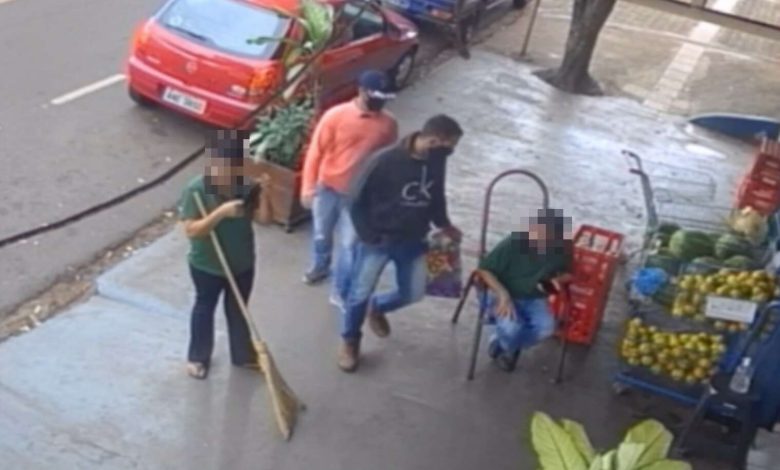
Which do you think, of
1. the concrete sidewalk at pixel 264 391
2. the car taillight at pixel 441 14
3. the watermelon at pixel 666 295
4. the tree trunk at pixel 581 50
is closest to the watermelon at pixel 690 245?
the watermelon at pixel 666 295

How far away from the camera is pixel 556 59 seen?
17406mm

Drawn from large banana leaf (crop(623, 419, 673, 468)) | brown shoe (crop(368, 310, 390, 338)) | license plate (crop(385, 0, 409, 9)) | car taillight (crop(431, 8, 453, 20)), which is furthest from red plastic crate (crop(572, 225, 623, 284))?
license plate (crop(385, 0, 409, 9))

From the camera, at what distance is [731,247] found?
27.8ft

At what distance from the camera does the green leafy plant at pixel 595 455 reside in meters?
3.11

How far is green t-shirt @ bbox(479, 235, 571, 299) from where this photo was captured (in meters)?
7.54

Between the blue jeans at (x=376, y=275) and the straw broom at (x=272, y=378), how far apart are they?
2.33ft

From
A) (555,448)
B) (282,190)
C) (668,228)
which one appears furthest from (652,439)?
(282,190)

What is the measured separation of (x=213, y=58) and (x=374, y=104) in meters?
3.56

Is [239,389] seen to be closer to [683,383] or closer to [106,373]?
[106,373]

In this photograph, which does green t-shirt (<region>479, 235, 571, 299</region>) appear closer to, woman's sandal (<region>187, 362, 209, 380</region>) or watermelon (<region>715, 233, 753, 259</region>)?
watermelon (<region>715, 233, 753, 259</region>)

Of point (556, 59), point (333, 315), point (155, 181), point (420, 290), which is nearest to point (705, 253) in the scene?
point (420, 290)

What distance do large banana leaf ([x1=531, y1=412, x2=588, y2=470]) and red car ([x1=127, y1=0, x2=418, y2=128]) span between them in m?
8.31

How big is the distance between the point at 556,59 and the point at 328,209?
936 centimetres

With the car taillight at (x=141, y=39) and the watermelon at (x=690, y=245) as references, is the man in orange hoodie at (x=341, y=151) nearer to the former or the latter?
the watermelon at (x=690, y=245)
